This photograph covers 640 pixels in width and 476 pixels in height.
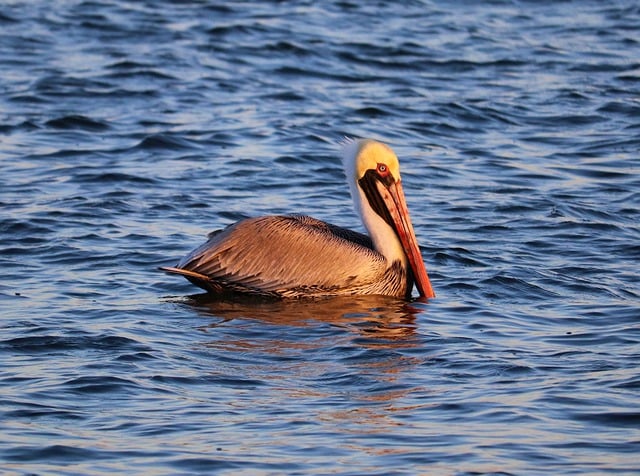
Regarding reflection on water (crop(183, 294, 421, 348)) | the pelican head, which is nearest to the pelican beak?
the pelican head

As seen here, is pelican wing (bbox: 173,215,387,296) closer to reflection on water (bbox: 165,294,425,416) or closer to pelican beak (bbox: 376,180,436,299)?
reflection on water (bbox: 165,294,425,416)

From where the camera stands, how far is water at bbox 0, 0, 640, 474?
5695 mm

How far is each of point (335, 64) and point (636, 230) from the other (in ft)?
19.9

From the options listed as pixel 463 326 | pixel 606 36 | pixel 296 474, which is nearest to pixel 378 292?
pixel 463 326

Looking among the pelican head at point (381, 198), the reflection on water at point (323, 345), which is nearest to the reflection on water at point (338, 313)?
the reflection on water at point (323, 345)

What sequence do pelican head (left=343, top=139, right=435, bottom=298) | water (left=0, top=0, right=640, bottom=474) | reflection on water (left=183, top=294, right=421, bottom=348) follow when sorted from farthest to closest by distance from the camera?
pelican head (left=343, top=139, right=435, bottom=298) < reflection on water (left=183, top=294, right=421, bottom=348) < water (left=0, top=0, right=640, bottom=474)

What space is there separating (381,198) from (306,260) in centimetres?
68

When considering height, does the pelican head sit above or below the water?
above

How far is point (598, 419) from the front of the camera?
5816 mm

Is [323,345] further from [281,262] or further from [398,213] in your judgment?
[398,213]

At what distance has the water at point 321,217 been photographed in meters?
5.70

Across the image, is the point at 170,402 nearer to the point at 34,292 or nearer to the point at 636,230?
the point at 34,292

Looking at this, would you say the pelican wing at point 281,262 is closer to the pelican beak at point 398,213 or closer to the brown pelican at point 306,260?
the brown pelican at point 306,260

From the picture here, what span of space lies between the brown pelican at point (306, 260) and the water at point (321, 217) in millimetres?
131
